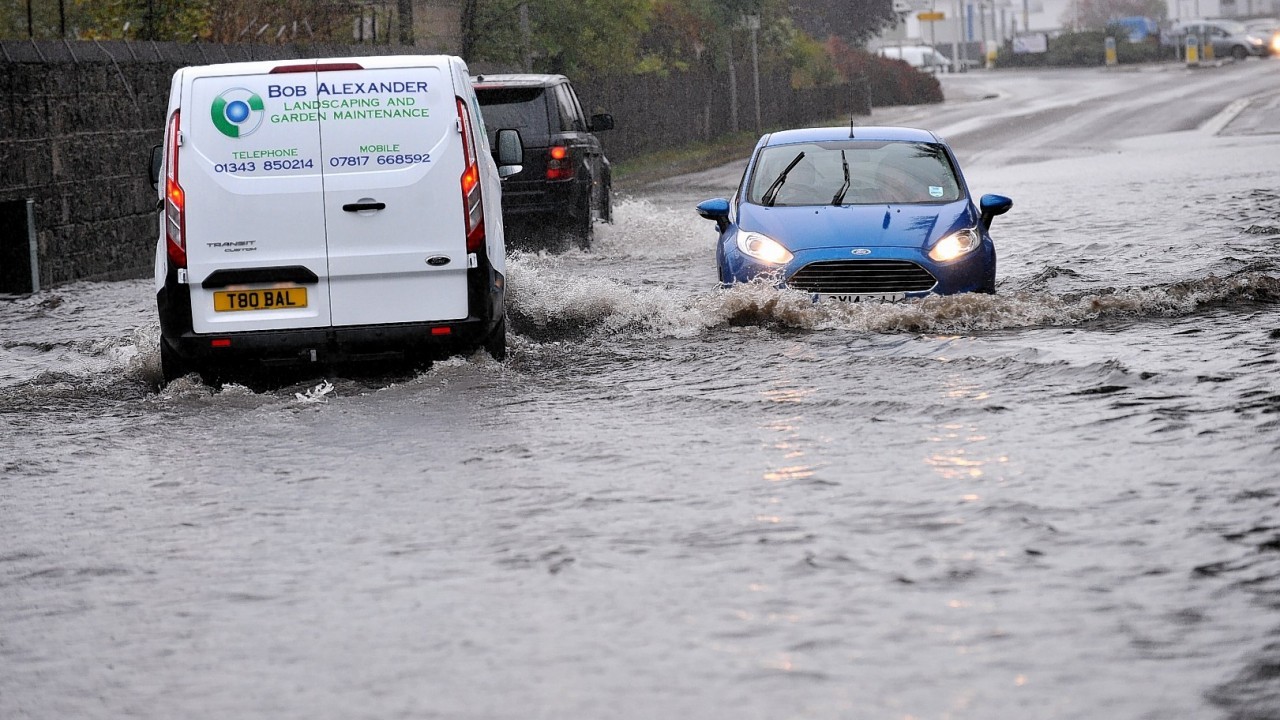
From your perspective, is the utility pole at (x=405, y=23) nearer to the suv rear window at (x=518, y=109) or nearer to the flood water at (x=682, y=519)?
the suv rear window at (x=518, y=109)

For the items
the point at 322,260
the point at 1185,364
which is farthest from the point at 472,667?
the point at 1185,364

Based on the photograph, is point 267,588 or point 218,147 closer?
point 267,588

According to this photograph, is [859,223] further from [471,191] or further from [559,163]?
[559,163]

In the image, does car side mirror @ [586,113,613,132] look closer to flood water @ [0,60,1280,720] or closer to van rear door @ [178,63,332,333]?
flood water @ [0,60,1280,720]

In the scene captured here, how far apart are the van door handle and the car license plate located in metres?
3.19

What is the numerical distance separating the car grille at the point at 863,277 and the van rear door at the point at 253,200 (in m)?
3.39

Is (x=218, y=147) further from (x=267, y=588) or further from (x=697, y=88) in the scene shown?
(x=697, y=88)

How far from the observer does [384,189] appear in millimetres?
10312

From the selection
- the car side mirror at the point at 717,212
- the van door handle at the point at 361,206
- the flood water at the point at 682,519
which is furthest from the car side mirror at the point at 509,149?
the van door handle at the point at 361,206

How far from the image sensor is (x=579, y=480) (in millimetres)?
8062

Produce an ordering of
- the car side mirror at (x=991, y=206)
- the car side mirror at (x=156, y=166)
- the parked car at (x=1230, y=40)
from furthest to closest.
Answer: the parked car at (x=1230, y=40)
the car side mirror at (x=991, y=206)
the car side mirror at (x=156, y=166)

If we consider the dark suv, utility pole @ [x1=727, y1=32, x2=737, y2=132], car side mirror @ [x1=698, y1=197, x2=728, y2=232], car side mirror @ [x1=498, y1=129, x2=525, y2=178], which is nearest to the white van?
car side mirror @ [x1=498, y1=129, x2=525, y2=178]

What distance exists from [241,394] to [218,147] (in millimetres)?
1397

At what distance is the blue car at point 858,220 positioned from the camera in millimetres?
12227
